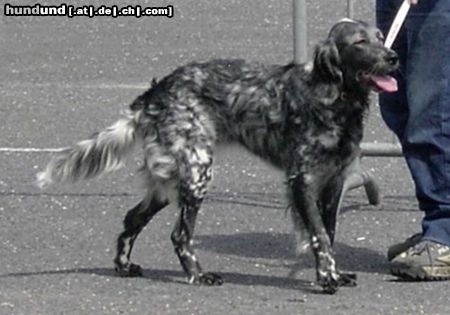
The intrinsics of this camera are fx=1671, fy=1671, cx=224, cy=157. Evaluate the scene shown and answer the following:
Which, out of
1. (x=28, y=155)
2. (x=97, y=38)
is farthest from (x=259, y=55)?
(x=28, y=155)

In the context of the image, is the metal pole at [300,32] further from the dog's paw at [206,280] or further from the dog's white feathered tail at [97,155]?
the dog's paw at [206,280]

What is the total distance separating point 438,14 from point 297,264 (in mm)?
1318

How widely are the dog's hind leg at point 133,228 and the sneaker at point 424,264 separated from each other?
1086 mm

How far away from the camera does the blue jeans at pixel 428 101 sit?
7.37 metres

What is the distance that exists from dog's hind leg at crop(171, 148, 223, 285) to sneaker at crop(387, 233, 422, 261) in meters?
0.83

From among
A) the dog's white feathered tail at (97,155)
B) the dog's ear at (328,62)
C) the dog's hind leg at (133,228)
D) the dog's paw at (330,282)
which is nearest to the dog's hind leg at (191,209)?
the dog's hind leg at (133,228)

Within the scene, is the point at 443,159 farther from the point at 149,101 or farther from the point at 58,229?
the point at 58,229

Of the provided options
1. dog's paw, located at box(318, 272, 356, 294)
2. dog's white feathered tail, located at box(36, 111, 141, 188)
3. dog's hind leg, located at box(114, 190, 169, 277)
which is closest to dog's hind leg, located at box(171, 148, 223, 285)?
dog's hind leg, located at box(114, 190, 169, 277)

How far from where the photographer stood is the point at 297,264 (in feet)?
25.2

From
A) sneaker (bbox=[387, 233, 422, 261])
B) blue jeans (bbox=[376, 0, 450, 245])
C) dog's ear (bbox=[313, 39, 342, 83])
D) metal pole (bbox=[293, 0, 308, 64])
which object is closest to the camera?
dog's ear (bbox=[313, 39, 342, 83])

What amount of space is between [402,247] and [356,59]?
1.02m

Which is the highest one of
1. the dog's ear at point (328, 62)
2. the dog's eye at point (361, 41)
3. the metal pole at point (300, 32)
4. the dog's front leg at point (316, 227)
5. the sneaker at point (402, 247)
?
the dog's eye at point (361, 41)

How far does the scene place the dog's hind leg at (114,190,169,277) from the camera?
Answer: 7.45m

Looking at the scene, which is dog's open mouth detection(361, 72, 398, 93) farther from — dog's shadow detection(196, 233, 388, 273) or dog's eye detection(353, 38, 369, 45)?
dog's shadow detection(196, 233, 388, 273)
